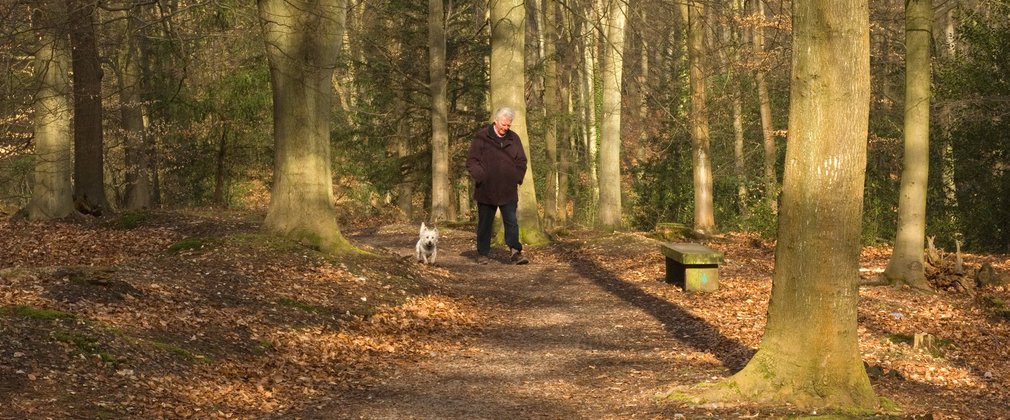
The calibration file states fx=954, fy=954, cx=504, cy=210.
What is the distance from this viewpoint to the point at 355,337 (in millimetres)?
9281

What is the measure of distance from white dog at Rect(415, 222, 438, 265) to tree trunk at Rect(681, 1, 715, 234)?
861cm

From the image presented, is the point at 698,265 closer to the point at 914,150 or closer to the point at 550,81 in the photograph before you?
the point at 914,150

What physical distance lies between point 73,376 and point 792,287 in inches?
193

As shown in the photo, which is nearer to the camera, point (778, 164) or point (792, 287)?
Result: point (792, 287)

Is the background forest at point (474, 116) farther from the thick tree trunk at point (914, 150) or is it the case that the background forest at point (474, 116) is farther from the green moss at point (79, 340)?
the green moss at point (79, 340)

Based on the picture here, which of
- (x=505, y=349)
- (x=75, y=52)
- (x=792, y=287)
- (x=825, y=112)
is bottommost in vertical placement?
(x=505, y=349)

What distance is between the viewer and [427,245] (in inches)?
563

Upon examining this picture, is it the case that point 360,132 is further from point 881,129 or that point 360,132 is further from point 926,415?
point 926,415

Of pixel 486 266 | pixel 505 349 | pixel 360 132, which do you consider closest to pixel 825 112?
pixel 505 349

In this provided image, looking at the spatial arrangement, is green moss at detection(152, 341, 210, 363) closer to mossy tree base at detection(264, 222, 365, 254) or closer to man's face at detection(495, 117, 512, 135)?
mossy tree base at detection(264, 222, 365, 254)

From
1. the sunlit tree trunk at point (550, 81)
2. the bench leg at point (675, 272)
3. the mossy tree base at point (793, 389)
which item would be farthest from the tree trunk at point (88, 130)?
the mossy tree base at point (793, 389)

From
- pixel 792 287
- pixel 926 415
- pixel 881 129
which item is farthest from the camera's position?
pixel 881 129

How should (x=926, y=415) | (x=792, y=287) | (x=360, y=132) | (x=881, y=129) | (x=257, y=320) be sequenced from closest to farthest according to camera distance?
1. (x=926, y=415)
2. (x=792, y=287)
3. (x=257, y=320)
4. (x=881, y=129)
5. (x=360, y=132)

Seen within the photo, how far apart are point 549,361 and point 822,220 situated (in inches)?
123
